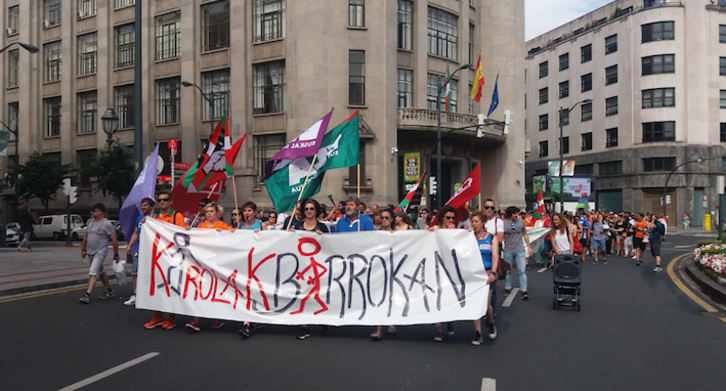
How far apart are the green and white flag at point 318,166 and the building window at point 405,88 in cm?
2623

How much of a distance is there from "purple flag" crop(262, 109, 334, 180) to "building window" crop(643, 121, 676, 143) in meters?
55.0

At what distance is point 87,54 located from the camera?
39.7 meters

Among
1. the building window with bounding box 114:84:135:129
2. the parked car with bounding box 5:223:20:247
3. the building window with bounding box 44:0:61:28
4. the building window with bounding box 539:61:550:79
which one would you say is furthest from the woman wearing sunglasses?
the building window with bounding box 539:61:550:79

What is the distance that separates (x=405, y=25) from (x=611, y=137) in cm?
3404

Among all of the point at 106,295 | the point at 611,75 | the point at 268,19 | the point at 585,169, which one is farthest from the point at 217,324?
the point at 585,169

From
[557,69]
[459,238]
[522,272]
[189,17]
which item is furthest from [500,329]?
[557,69]

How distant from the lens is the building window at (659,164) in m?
54.9

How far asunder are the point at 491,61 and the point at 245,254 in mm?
36013

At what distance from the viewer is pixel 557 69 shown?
68.4 m

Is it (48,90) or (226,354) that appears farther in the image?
(48,90)

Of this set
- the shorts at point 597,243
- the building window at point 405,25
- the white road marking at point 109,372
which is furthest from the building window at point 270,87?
the white road marking at point 109,372

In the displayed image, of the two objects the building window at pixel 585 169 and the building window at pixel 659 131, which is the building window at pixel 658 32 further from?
the building window at pixel 585 169

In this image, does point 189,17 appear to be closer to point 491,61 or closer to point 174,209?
point 491,61

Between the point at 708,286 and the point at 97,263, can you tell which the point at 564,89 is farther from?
the point at 97,263
